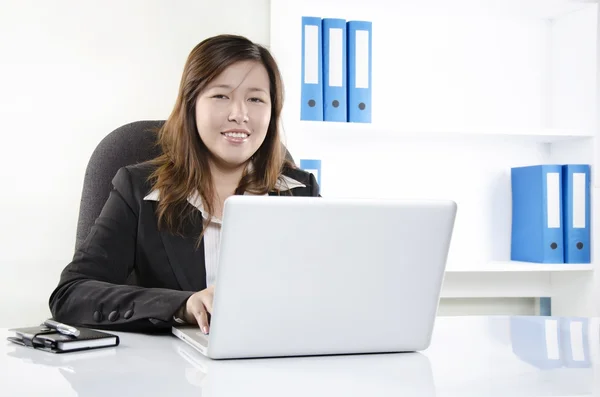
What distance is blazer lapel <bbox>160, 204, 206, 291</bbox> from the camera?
1517 millimetres

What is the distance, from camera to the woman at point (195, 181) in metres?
1.53

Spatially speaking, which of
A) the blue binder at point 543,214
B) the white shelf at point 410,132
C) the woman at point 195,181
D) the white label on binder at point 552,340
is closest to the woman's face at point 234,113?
the woman at point 195,181

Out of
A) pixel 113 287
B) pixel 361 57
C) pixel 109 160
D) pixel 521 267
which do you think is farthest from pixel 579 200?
pixel 113 287

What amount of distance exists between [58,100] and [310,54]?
827 mm

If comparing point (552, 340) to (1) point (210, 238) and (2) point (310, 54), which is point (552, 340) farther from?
(2) point (310, 54)

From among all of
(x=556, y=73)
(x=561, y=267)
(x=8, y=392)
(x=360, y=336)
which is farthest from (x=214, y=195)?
(x=556, y=73)

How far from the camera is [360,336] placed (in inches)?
A: 37.4

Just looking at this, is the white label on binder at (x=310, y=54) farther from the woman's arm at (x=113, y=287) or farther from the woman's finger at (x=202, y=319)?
the woman's finger at (x=202, y=319)

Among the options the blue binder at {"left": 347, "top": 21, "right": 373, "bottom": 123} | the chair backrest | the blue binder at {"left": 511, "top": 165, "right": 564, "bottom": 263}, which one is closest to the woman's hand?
the chair backrest

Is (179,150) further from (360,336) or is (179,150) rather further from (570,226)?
(570,226)

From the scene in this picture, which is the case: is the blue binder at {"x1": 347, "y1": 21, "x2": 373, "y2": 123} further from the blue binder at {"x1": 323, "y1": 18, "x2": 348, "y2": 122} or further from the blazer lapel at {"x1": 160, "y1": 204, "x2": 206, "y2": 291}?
the blazer lapel at {"x1": 160, "y1": 204, "x2": 206, "y2": 291}

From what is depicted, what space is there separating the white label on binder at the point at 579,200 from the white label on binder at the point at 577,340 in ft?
4.03

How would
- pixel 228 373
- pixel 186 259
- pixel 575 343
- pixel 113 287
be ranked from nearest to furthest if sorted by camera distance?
1. pixel 228 373
2. pixel 575 343
3. pixel 113 287
4. pixel 186 259

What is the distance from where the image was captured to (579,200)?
8.05 ft
